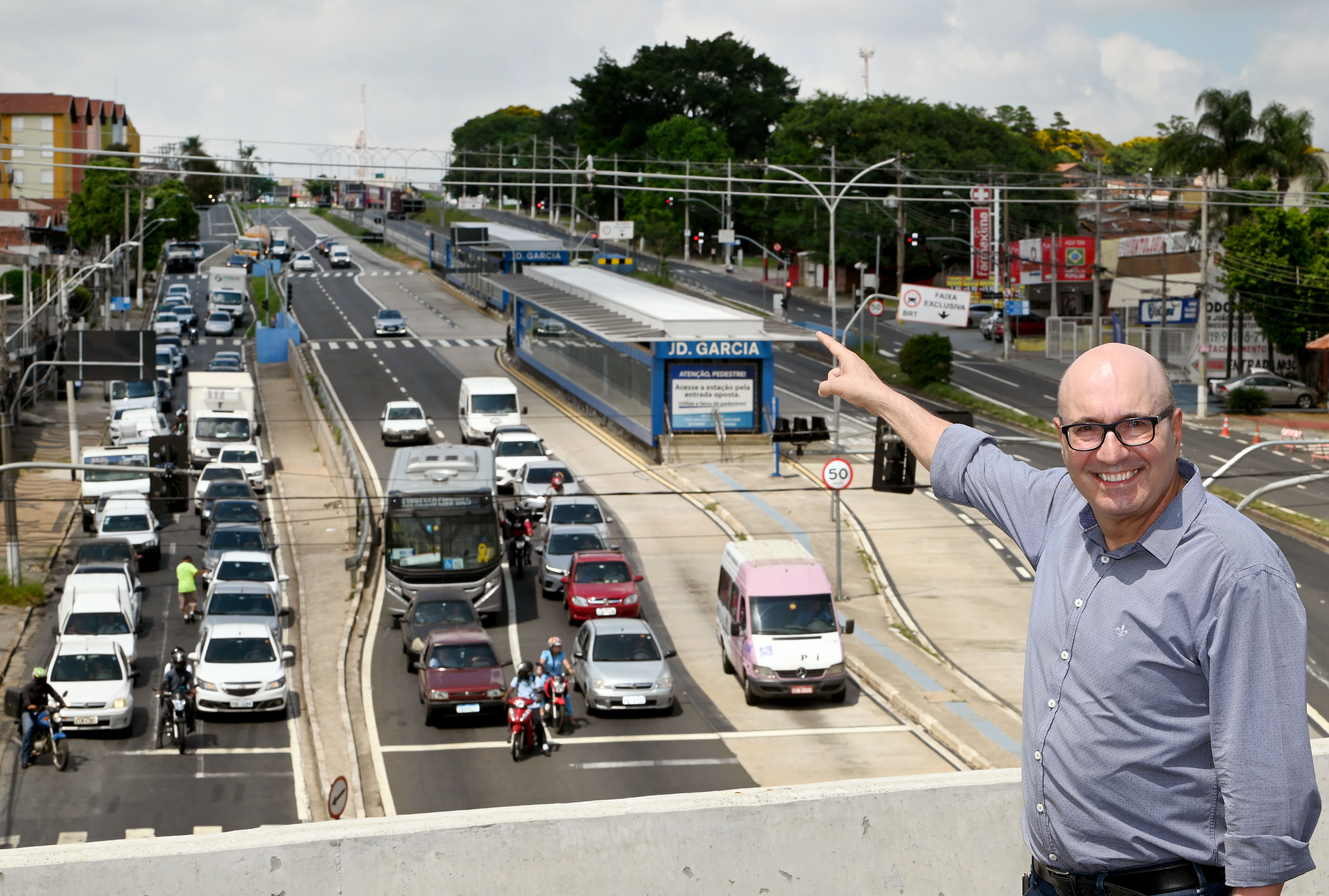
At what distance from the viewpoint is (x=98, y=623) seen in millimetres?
29547

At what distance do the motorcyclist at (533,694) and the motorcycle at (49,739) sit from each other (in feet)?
24.5

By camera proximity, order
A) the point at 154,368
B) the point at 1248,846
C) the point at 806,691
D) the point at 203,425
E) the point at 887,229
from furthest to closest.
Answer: the point at 887,229 → the point at 154,368 → the point at 203,425 → the point at 806,691 → the point at 1248,846

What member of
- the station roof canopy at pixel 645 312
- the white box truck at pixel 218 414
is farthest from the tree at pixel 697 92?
the white box truck at pixel 218 414

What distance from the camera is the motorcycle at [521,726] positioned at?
80.6 ft

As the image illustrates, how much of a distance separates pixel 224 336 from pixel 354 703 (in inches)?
2501

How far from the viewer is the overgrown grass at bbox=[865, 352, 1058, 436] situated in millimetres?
54406

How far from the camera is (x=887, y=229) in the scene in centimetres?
9469

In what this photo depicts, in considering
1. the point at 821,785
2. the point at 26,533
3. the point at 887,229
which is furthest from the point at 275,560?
the point at 887,229

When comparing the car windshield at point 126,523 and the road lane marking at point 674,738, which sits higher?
the car windshield at point 126,523

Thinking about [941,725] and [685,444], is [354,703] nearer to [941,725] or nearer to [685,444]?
[941,725]

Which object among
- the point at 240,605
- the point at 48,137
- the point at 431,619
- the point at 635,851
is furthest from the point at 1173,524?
the point at 48,137

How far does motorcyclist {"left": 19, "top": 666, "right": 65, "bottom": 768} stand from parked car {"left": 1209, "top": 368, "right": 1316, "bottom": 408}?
5010cm

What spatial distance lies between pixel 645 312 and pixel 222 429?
15267mm

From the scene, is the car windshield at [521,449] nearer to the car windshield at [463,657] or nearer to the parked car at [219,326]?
the car windshield at [463,657]
